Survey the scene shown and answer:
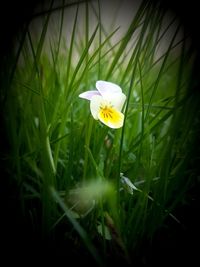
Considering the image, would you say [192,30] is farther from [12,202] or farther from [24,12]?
[12,202]

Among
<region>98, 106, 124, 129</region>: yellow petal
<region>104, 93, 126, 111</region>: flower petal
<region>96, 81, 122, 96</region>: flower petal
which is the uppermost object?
<region>96, 81, 122, 96</region>: flower petal

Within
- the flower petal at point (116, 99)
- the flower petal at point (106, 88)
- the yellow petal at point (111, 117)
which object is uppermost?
the flower petal at point (106, 88)

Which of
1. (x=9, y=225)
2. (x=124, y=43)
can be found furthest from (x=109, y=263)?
(x=124, y=43)

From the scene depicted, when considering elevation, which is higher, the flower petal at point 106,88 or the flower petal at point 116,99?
the flower petal at point 106,88
